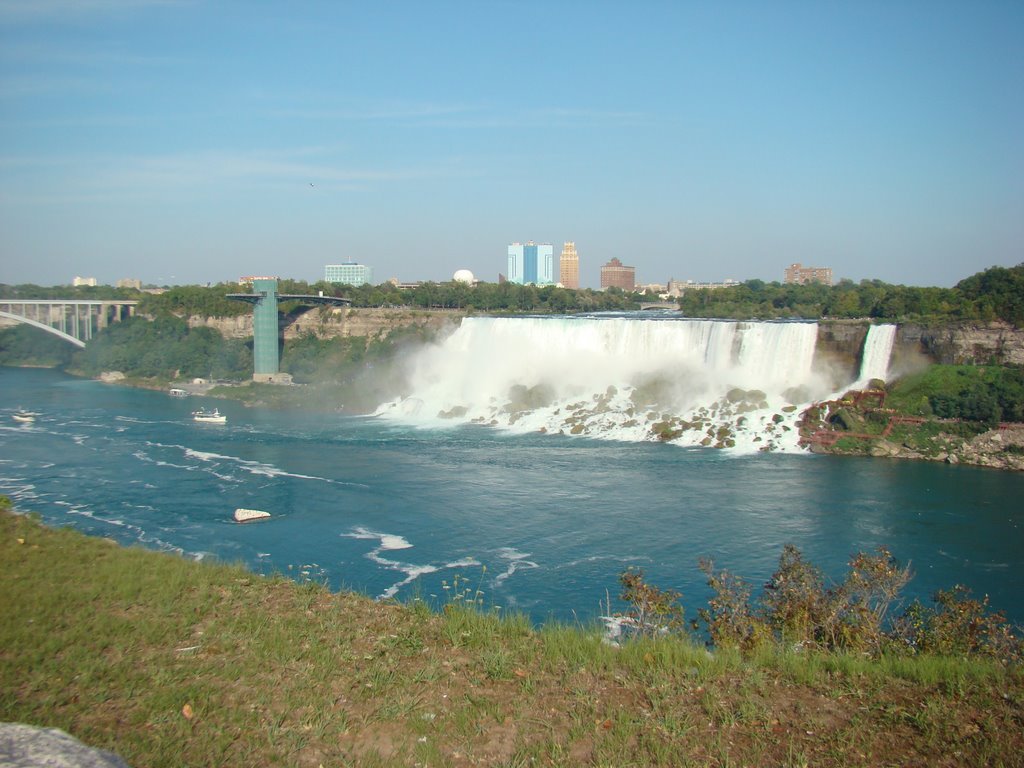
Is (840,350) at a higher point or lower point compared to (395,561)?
higher

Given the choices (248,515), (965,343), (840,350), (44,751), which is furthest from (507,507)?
(965,343)

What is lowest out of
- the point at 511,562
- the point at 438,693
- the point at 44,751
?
the point at 511,562

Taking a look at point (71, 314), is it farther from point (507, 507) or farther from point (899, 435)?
point (899, 435)

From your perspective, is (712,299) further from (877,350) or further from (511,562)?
(511,562)

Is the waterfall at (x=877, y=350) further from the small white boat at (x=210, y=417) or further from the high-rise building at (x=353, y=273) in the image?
the high-rise building at (x=353, y=273)

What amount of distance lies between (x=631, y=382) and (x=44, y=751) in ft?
74.4

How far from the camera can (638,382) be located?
24.7 metres

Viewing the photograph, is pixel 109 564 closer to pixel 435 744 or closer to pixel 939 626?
pixel 435 744

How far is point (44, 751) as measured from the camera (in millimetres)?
2883

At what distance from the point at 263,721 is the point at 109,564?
3005 millimetres

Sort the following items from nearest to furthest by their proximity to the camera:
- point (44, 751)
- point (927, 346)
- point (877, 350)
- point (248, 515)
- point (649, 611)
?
point (44, 751) < point (649, 611) < point (248, 515) < point (927, 346) < point (877, 350)

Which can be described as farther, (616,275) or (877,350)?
(616,275)

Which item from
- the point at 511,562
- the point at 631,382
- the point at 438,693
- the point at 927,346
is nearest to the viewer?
the point at 438,693

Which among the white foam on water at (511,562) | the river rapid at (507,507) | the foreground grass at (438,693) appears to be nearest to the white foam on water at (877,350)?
the river rapid at (507,507)
